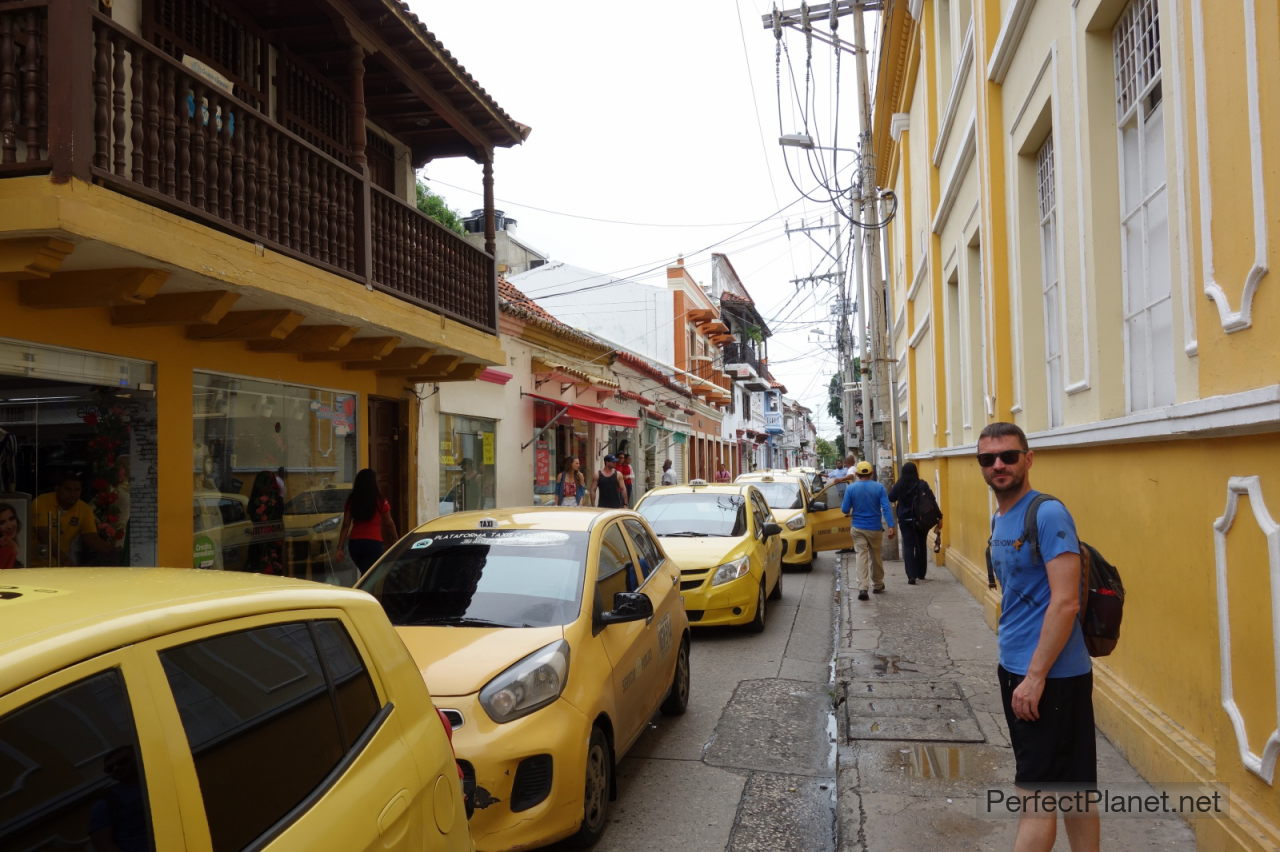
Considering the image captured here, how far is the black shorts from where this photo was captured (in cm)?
338

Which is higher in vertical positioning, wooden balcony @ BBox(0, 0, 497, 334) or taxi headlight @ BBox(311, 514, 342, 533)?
wooden balcony @ BBox(0, 0, 497, 334)

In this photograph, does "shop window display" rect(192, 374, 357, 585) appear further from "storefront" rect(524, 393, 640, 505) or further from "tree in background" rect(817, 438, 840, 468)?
"tree in background" rect(817, 438, 840, 468)

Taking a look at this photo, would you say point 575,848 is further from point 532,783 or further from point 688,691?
point 688,691

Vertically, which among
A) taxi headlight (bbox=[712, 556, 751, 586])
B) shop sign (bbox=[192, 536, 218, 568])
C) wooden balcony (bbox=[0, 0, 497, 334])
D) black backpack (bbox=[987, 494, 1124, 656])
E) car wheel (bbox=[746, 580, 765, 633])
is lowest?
car wheel (bbox=[746, 580, 765, 633])

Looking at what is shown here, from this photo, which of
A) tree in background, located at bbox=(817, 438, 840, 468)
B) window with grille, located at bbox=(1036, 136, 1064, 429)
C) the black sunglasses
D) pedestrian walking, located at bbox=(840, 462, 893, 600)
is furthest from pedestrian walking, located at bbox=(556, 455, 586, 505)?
tree in background, located at bbox=(817, 438, 840, 468)

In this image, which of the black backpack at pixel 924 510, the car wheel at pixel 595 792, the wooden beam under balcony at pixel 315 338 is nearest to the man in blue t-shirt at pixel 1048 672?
the car wheel at pixel 595 792

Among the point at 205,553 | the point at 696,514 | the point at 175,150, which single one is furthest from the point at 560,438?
the point at 175,150

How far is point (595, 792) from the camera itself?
14.8ft

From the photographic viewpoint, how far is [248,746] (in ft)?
6.73

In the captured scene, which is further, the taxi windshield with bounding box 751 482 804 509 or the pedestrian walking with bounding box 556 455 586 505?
the pedestrian walking with bounding box 556 455 586 505

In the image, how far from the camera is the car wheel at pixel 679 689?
6.61m

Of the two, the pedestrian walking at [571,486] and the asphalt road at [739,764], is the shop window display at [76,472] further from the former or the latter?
the pedestrian walking at [571,486]

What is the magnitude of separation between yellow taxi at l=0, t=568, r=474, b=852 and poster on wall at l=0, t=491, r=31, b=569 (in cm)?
510

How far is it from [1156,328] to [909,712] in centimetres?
290
